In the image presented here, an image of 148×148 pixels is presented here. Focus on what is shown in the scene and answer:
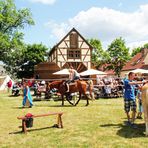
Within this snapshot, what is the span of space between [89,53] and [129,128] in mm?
44471

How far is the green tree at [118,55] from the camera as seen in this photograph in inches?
2852

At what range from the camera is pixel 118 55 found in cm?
7281

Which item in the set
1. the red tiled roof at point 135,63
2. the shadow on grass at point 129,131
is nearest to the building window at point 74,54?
the red tiled roof at point 135,63

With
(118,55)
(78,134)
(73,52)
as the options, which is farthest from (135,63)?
(78,134)

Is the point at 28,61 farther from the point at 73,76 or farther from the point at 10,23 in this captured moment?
the point at 73,76

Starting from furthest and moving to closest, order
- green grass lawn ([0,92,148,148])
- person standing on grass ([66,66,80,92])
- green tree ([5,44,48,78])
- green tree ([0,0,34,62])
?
green tree ([5,44,48,78]), green tree ([0,0,34,62]), person standing on grass ([66,66,80,92]), green grass lawn ([0,92,148,148])

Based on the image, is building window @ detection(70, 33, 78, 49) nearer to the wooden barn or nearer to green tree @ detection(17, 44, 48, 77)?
the wooden barn

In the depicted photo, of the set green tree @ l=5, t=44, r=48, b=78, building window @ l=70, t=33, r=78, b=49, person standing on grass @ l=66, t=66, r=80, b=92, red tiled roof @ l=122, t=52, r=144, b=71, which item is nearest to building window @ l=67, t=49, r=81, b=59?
building window @ l=70, t=33, r=78, b=49

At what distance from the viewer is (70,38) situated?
54.2 metres

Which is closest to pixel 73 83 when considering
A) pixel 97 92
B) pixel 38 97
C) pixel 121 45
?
pixel 97 92

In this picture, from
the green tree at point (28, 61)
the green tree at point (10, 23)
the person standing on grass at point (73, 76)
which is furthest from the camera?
the green tree at point (28, 61)

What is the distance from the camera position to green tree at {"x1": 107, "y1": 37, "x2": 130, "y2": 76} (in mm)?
72438

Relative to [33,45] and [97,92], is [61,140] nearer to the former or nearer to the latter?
[97,92]

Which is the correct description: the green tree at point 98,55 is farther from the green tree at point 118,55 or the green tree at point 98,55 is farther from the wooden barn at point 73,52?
the wooden barn at point 73,52
